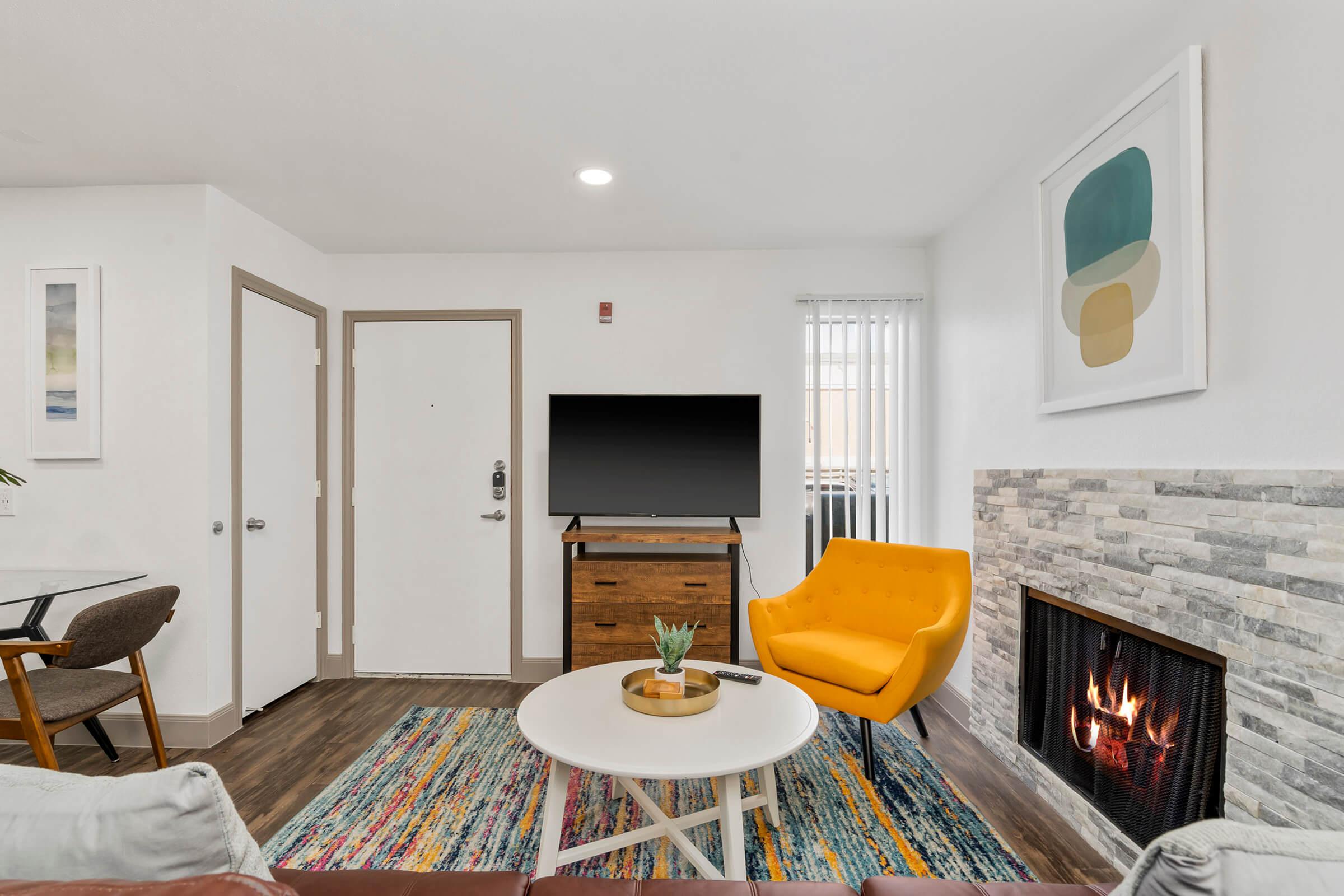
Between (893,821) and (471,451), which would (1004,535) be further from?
(471,451)

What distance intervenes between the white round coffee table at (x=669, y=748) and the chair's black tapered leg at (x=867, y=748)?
485 millimetres

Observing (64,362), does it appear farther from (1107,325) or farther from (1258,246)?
(1258,246)

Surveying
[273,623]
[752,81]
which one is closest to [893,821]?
[752,81]

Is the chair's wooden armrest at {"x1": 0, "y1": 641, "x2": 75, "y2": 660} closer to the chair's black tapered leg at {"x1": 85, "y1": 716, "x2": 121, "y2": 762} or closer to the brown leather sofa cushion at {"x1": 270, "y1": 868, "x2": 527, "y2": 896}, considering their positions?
the chair's black tapered leg at {"x1": 85, "y1": 716, "x2": 121, "y2": 762}

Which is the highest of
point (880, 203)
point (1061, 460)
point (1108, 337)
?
point (880, 203)

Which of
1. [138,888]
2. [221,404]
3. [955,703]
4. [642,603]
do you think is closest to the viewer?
[138,888]

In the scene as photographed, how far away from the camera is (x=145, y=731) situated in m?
2.81

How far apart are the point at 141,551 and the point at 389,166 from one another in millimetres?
1976

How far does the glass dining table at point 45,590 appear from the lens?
2.27 metres

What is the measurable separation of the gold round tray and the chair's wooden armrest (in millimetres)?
1837

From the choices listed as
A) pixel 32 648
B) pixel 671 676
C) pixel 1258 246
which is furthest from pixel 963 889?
pixel 32 648

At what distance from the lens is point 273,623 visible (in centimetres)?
333

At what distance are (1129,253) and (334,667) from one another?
419 cm

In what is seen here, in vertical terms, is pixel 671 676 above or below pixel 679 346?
below
